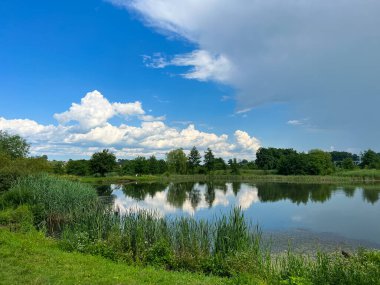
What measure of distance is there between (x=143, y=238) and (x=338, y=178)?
74.8 metres

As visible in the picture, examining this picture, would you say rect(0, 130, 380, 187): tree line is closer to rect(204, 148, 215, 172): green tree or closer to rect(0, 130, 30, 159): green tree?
rect(204, 148, 215, 172): green tree

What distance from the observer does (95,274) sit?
318 inches

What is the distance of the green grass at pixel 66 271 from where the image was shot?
7522 mm

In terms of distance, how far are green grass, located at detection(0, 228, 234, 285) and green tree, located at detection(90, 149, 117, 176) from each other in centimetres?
6759

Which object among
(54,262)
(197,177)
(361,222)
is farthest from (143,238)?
(197,177)

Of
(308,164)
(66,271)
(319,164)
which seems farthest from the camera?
(308,164)

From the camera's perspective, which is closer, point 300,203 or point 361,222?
point 361,222

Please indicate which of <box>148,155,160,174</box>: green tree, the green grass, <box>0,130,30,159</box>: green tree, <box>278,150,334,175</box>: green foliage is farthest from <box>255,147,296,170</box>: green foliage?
the green grass

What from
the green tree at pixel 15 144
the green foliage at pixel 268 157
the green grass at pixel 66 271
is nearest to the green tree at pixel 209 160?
the green foliage at pixel 268 157

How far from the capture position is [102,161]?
76500 mm

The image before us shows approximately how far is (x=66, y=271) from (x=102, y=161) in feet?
231

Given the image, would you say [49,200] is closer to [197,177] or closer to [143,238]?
[143,238]

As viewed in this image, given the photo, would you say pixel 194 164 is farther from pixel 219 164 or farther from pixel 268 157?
pixel 268 157

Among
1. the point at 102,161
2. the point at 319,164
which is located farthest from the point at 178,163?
the point at 319,164
